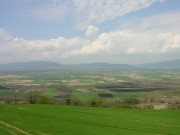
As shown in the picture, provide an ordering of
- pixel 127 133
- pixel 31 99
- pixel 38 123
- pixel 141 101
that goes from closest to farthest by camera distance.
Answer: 1. pixel 127 133
2. pixel 38 123
3. pixel 31 99
4. pixel 141 101

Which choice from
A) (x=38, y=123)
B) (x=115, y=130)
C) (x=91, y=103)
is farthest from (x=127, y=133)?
(x=91, y=103)

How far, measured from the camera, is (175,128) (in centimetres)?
5056

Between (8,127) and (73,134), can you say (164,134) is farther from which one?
(8,127)

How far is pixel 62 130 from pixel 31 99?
194 feet

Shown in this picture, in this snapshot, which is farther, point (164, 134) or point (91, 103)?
point (91, 103)

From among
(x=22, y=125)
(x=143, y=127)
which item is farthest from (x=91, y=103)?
(x=22, y=125)

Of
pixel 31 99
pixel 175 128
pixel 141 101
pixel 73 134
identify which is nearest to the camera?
pixel 73 134

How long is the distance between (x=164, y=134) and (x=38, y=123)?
66.1 ft

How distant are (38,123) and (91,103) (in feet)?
175

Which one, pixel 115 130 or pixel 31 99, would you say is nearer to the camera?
pixel 115 130

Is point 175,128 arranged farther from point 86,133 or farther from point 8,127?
point 8,127

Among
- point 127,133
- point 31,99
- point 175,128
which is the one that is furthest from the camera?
point 31,99

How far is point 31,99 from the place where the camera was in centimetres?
9912

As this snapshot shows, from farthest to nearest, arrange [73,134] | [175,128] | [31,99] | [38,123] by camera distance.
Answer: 1. [31,99]
2. [175,128]
3. [38,123]
4. [73,134]
